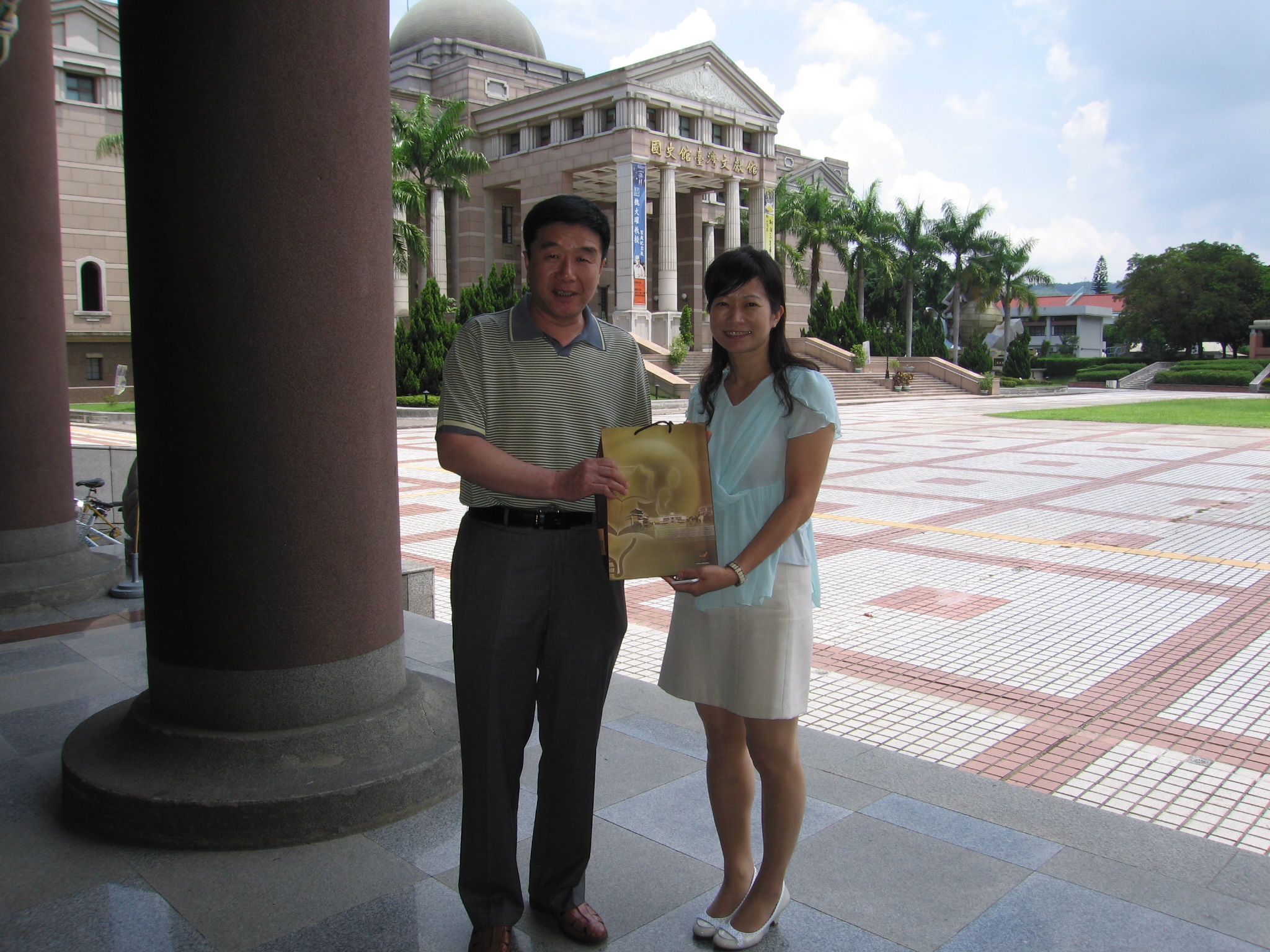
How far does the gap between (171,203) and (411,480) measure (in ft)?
35.2

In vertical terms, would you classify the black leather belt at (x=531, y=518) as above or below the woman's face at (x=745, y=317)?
below

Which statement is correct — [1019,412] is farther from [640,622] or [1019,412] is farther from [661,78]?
[640,622]

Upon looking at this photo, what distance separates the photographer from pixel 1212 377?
53.2m

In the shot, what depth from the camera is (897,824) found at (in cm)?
327

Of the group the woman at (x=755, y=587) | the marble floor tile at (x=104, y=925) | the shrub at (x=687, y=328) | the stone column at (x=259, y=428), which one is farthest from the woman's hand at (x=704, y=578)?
the shrub at (x=687, y=328)

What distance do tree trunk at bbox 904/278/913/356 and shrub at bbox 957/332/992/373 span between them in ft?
8.67

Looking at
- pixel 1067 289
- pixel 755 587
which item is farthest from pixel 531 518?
pixel 1067 289

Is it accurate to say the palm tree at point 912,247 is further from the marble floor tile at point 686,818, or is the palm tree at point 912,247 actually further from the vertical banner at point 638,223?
the marble floor tile at point 686,818

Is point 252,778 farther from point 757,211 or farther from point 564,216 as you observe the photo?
point 757,211

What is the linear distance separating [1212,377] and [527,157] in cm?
3699

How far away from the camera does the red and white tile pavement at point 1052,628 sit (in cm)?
420

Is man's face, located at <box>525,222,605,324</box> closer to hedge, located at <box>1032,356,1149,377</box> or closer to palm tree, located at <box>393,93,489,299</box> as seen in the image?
palm tree, located at <box>393,93,489,299</box>

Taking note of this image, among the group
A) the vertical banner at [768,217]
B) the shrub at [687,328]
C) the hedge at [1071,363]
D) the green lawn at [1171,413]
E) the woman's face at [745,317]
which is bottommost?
the green lawn at [1171,413]

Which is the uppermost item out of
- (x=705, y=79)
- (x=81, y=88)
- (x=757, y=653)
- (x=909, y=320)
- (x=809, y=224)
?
(x=705, y=79)
